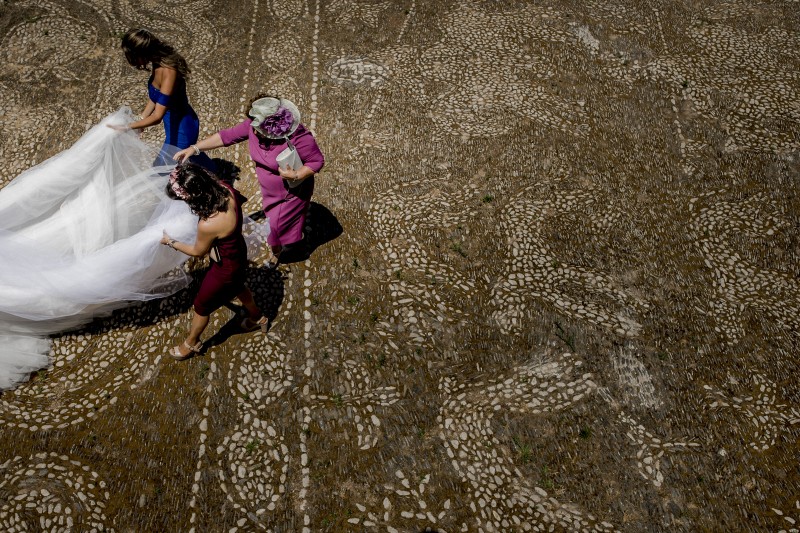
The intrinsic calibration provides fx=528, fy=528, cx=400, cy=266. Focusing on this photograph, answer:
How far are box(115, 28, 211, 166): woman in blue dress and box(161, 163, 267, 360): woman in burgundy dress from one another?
1587mm

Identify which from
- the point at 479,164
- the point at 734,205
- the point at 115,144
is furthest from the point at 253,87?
the point at 734,205

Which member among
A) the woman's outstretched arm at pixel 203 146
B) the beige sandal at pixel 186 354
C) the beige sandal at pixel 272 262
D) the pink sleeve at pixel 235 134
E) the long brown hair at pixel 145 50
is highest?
the long brown hair at pixel 145 50

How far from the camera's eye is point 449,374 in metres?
6.02

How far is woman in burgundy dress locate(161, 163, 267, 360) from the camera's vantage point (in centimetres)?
454

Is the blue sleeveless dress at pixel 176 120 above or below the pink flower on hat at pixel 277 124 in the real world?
below

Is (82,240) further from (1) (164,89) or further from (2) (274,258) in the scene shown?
(2) (274,258)

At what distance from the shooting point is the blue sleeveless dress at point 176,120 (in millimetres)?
6148

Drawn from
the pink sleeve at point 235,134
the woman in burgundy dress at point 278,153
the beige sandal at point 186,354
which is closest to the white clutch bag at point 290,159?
the woman in burgundy dress at point 278,153

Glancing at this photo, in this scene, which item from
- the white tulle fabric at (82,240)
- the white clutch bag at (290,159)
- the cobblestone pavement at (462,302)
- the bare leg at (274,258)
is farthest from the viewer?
the bare leg at (274,258)

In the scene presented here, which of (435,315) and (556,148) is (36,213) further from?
(556,148)

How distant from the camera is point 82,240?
5758 millimetres

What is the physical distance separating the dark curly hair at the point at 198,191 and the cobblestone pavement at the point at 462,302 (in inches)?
82.3

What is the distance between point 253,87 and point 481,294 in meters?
5.55

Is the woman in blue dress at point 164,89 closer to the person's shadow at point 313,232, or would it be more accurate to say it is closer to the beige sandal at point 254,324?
the person's shadow at point 313,232
